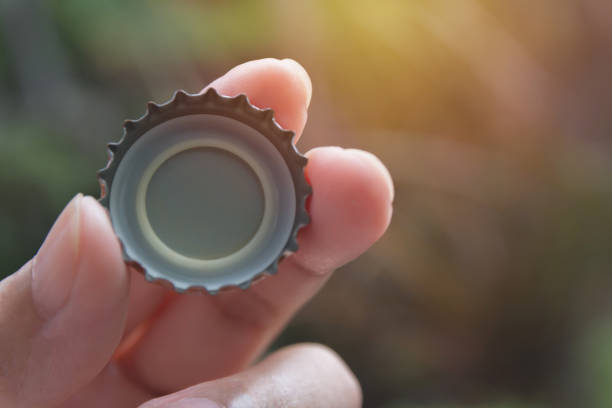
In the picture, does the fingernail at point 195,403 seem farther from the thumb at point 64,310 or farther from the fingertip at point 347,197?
the fingertip at point 347,197

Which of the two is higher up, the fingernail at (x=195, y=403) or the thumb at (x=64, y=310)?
the thumb at (x=64, y=310)

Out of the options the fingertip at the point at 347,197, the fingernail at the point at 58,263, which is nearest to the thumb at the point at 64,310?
the fingernail at the point at 58,263

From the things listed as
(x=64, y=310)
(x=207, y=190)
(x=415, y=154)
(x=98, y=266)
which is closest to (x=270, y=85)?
(x=207, y=190)

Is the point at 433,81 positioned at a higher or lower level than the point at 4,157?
higher

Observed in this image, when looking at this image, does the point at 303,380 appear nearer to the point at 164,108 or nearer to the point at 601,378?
the point at 164,108

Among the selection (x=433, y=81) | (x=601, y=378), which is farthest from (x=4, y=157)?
(x=601, y=378)

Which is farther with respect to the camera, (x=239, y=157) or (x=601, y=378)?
(x=601, y=378)

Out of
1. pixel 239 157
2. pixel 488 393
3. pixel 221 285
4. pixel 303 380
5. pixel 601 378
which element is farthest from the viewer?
pixel 488 393
